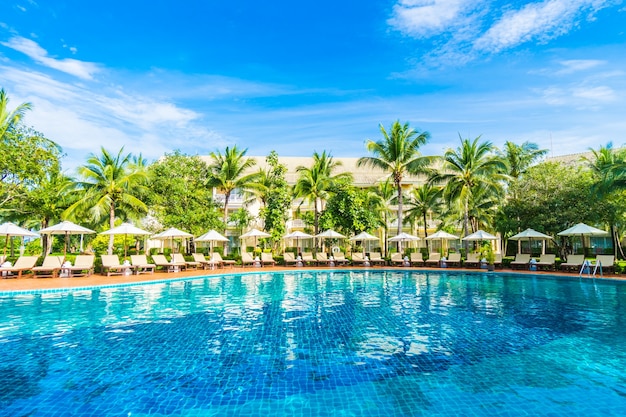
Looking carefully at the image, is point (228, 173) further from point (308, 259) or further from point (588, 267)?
point (588, 267)

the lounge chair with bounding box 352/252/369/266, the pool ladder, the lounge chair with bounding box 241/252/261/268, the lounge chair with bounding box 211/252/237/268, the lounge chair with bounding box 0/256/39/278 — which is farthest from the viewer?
the lounge chair with bounding box 352/252/369/266

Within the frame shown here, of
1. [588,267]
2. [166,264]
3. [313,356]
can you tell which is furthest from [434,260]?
[313,356]

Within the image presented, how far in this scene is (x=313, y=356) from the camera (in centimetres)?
626

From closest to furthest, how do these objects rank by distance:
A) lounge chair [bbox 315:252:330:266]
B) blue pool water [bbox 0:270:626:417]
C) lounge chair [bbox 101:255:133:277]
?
blue pool water [bbox 0:270:626:417] < lounge chair [bbox 101:255:133:277] < lounge chair [bbox 315:252:330:266]

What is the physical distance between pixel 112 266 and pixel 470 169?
1995 cm

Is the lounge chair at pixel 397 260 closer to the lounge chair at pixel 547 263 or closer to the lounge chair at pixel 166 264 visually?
the lounge chair at pixel 547 263

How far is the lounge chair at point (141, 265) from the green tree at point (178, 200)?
5.26 meters

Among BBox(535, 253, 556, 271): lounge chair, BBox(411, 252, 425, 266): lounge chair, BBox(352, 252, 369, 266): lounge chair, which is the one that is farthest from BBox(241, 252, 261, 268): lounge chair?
BBox(535, 253, 556, 271): lounge chair

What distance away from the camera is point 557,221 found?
67.5 ft

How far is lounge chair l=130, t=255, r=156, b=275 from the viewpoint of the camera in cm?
1802

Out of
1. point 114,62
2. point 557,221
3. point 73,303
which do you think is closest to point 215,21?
point 114,62

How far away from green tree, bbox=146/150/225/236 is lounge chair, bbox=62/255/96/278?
6786mm

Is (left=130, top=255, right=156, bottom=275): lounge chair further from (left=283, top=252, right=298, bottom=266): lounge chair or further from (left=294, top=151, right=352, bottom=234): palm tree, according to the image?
(left=294, top=151, right=352, bottom=234): palm tree

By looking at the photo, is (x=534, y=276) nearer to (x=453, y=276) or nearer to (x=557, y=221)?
(x=453, y=276)
